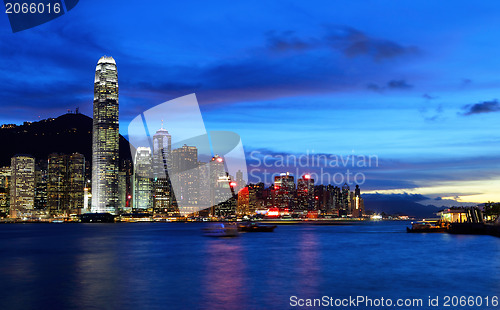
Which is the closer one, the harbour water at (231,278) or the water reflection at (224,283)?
the water reflection at (224,283)

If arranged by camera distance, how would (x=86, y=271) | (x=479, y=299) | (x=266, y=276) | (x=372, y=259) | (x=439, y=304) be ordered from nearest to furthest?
1. (x=439, y=304)
2. (x=479, y=299)
3. (x=266, y=276)
4. (x=86, y=271)
5. (x=372, y=259)

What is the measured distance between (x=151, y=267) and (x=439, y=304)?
37.0m

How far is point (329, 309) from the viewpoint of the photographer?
3631cm

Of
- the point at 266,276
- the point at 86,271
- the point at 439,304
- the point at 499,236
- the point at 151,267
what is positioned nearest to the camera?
the point at 439,304

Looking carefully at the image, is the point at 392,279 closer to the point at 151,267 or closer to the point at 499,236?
the point at 151,267

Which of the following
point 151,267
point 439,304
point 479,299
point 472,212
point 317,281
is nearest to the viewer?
point 439,304

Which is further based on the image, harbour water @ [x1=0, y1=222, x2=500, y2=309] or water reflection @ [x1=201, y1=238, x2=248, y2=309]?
harbour water @ [x1=0, y1=222, x2=500, y2=309]

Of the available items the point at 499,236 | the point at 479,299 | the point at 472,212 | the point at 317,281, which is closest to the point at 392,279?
the point at 317,281

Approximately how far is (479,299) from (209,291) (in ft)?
69.7

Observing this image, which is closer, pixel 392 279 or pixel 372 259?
pixel 392 279

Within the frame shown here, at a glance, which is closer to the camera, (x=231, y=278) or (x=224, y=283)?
(x=224, y=283)

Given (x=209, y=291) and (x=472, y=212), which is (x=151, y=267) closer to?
(x=209, y=291)

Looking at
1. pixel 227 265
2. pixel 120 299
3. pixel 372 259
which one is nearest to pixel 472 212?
pixel 372 259

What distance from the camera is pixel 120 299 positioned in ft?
136
